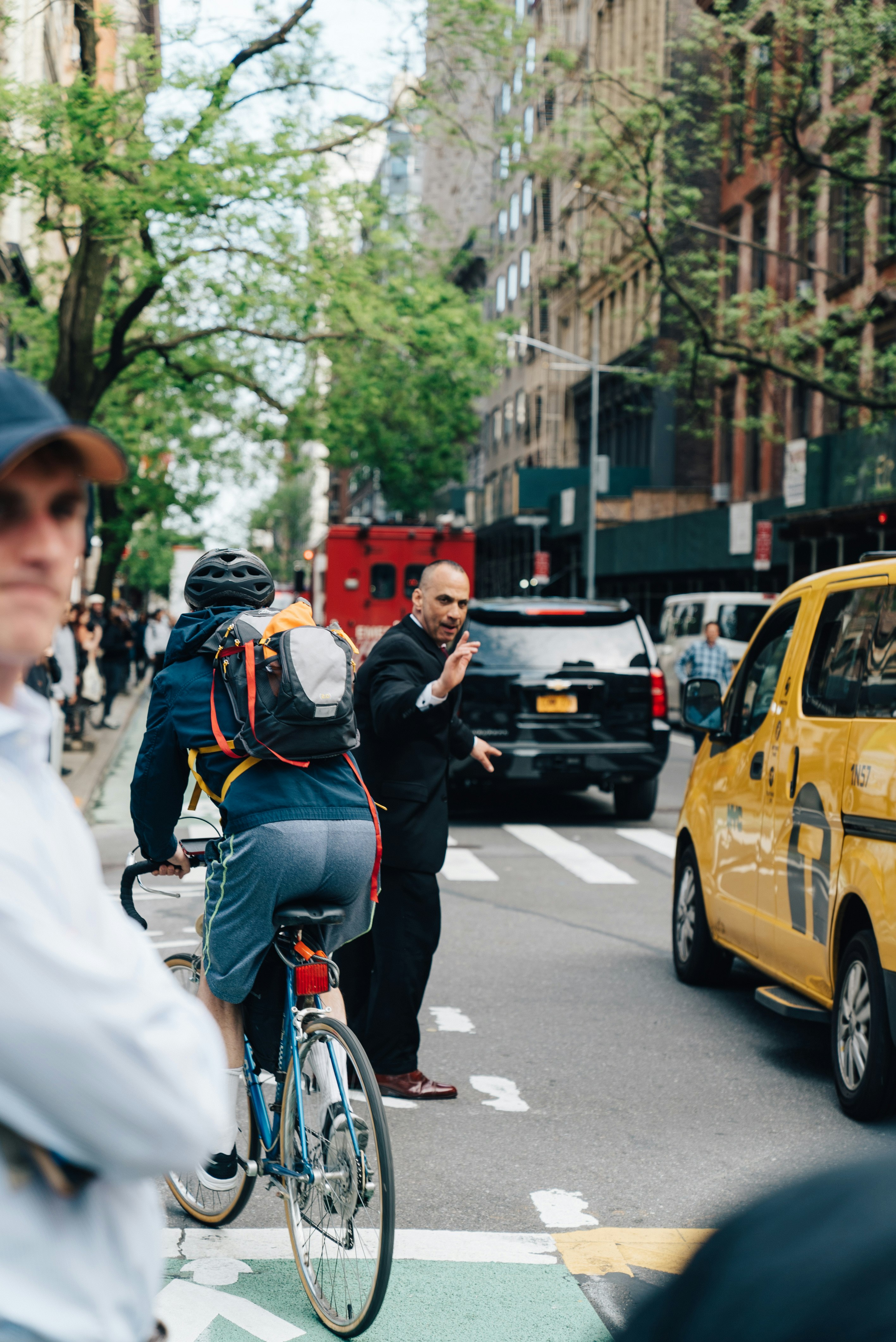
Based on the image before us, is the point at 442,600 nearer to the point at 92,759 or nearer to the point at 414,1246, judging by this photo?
the point at 414,1246

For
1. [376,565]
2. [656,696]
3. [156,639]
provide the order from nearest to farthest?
[656,696]
[376,565]
[156,639]

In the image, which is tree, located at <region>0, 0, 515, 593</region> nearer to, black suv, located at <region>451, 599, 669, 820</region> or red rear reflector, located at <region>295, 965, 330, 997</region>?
black suv, located at <region>451, 599, 669, 820</region>

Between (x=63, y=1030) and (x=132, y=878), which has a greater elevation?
(x=63, y=1030)

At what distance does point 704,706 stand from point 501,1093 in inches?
89.3

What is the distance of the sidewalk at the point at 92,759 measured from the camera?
623 inches

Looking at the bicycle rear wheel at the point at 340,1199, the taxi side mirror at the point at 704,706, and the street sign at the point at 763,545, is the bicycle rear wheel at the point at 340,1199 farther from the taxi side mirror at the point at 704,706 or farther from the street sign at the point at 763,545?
the street sign at the point at 763,545

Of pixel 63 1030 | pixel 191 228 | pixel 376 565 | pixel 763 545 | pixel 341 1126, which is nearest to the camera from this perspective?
pixel 63 1030

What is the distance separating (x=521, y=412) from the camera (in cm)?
6438

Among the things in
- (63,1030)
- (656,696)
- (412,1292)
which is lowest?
(412,1292)

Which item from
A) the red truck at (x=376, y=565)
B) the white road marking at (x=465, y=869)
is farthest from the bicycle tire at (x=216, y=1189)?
the red truck at (x=376, y=565)

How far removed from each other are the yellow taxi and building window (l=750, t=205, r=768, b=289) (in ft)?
101

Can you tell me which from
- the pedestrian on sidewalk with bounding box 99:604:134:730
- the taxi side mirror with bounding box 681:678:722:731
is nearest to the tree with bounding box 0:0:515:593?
the pedestrian on sidewalk with bounding box 99:604:134:730

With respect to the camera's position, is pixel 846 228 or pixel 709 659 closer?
pixel 846 228

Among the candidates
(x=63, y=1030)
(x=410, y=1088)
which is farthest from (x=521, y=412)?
(x=63, y=1030)
